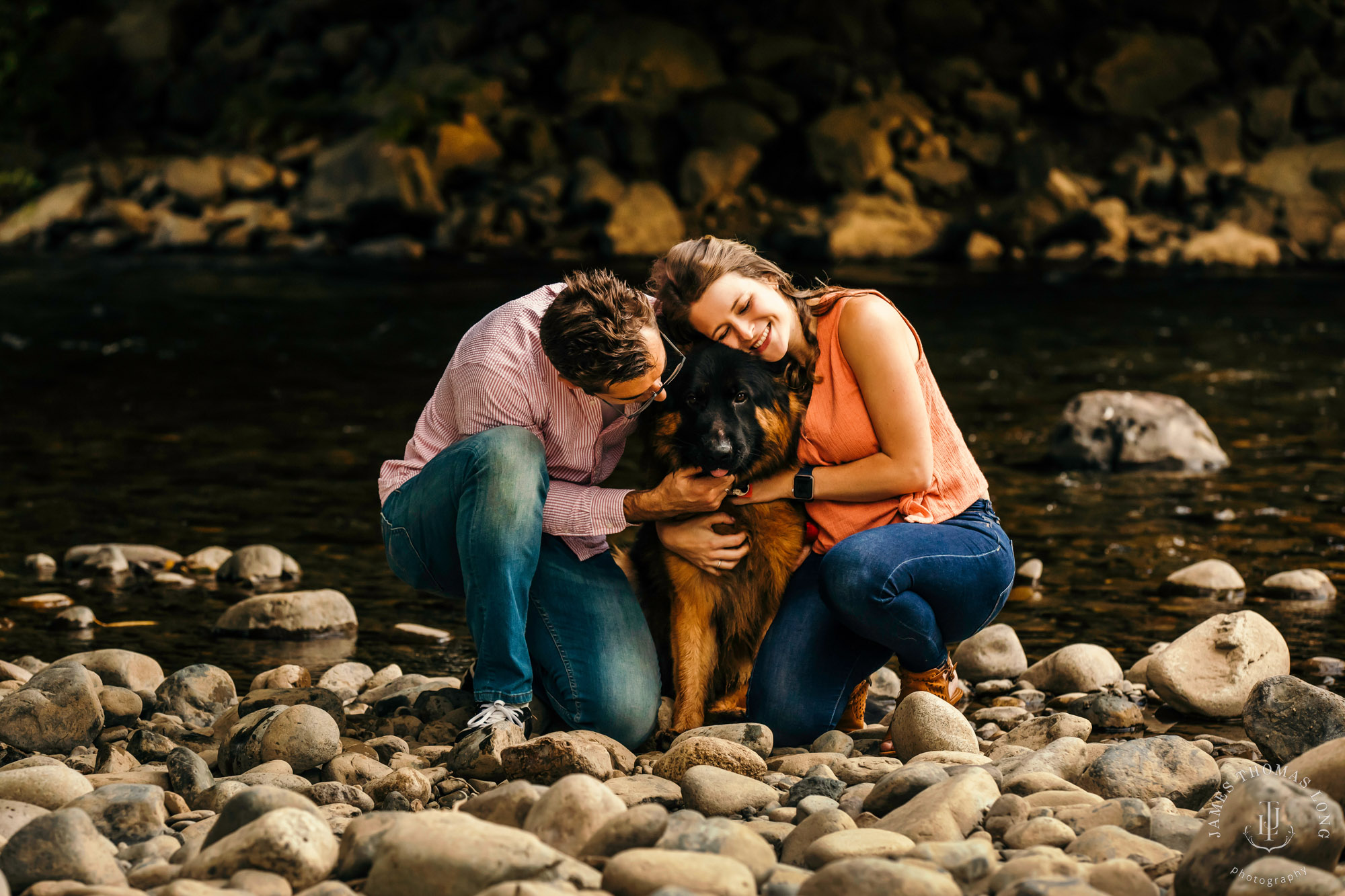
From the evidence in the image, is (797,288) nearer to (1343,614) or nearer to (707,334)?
(707,334)

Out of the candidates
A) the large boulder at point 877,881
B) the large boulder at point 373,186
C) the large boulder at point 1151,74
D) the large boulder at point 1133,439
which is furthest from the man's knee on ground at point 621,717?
the large boulder at point 1151,74

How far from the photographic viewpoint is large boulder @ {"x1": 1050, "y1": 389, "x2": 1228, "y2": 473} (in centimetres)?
750

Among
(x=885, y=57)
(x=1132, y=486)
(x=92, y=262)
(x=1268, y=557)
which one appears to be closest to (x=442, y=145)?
(x=92, y=262)

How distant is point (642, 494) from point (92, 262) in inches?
715

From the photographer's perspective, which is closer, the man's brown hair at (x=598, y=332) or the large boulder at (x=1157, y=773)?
the large boulder at (x=1157, y=773)

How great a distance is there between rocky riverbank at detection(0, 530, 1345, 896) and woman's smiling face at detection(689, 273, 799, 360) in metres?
1.01

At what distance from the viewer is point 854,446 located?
357 centimetres

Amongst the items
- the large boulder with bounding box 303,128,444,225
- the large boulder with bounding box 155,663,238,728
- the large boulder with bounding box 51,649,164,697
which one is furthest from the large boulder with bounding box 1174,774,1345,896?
the large boulder with bounding box 303,128,444,225

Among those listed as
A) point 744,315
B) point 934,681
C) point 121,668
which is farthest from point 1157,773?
point 121,668

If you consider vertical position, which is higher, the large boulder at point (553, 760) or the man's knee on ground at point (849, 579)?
the man's knee on ground at point (849, 579)

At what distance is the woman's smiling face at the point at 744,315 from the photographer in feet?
11.0

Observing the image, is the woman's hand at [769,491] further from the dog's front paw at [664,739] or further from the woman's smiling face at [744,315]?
the dog's front paw at [664,739]

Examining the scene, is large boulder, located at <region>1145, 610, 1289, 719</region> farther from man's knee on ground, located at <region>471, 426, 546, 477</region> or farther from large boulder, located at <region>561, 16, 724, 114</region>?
large boulder, located at <region>561, 16, 724, 114</region>

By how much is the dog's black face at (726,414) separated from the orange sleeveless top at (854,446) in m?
0.09
